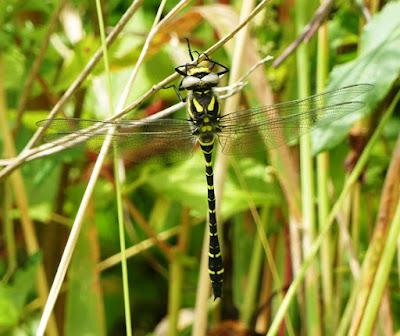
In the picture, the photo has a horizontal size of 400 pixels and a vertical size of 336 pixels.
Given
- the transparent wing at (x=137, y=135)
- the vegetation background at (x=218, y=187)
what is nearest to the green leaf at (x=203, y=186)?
the vegetation background at (x=218, y=187)

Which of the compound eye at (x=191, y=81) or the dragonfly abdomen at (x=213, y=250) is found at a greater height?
the compound eye at (x=191, y=81)

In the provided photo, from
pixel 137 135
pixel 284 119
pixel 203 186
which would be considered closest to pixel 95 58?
pixel 137 135

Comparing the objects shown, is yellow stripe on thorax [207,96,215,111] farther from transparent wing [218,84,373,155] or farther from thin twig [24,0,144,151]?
thin twig [24,0,144,151]

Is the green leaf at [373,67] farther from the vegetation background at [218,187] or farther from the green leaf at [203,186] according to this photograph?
the green leaf at [203,186]

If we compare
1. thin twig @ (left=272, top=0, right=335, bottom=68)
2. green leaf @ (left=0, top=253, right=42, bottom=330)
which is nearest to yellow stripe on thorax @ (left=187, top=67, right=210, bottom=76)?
thin twig @ (left=272, top=0, right=335, bottom=68)

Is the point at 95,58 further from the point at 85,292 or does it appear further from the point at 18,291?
the point at 85,292

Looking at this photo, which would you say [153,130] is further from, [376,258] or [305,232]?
[376,258]
